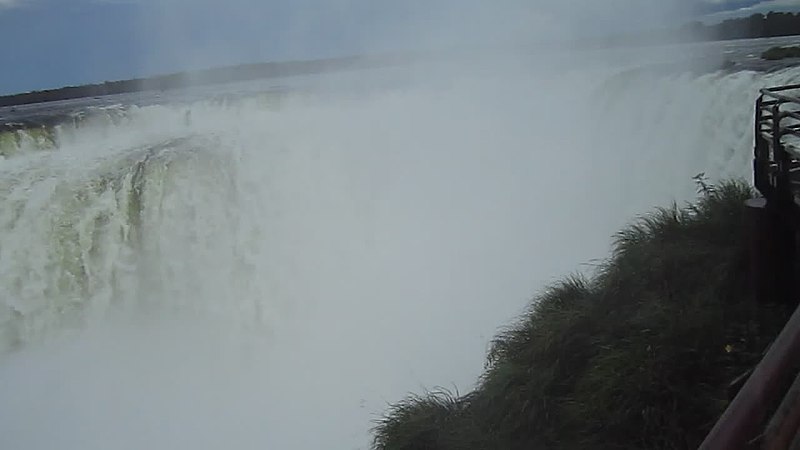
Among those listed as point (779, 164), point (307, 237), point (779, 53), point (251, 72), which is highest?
point (251, 72)

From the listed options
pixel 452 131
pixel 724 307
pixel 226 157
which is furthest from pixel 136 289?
pixel 724 307

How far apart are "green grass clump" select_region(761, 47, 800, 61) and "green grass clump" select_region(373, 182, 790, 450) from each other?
336cm

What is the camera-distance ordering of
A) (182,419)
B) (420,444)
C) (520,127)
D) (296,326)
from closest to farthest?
(420,444) < (182,419) < (296,326) < (520,127)

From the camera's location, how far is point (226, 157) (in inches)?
358

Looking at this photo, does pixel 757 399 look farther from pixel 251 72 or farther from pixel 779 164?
pixel 251 72

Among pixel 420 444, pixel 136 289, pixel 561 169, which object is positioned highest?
pixel 561 169

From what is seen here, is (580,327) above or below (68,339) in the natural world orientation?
below

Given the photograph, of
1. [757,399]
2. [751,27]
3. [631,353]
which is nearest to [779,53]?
[751,27]

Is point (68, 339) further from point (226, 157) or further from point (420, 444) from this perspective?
point (420, 444)

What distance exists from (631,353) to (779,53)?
17.6 ft

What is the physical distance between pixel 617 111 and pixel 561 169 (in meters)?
1.07

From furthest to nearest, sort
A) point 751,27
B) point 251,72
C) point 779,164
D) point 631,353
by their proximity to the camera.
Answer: point 251,72 < point 751,27 < point 779,164 < point 631,353

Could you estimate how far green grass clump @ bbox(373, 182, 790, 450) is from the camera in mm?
2936

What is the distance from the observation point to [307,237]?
9.66 metres
